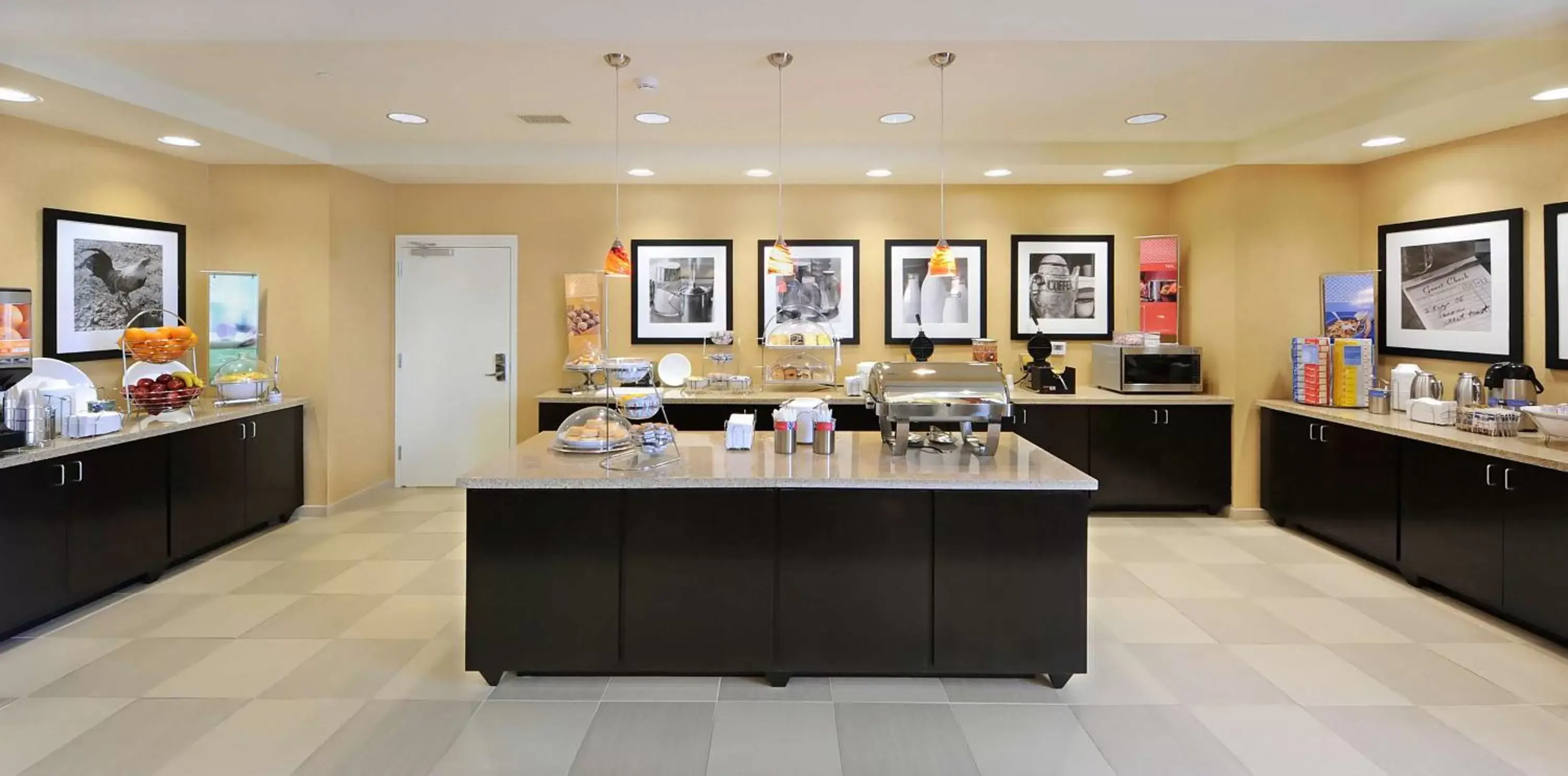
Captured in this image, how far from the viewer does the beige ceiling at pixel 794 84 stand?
10.2ft

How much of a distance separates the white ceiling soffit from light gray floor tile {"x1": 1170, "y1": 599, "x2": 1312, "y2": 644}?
2.55 metres

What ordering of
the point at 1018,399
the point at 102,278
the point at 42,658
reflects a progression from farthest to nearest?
1. the point at 1018,399
2. the point at 102,278
3. the point at 42,658

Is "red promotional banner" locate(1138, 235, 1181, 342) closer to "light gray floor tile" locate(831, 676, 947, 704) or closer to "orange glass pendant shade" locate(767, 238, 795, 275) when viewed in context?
"orange glass pendant shade" locate(767, 238, 795, 275)

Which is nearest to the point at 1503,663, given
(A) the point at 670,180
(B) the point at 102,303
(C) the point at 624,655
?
(C) the point at 624,655

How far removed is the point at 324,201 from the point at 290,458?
1.82 m

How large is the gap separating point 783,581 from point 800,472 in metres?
0.43

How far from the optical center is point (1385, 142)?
5.01 m

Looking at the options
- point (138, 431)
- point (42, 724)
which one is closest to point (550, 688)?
point (42, 724)

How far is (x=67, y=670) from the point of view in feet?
11.0

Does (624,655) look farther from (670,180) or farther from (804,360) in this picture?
(670,180)

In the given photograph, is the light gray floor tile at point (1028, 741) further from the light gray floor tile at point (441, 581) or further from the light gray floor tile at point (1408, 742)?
the light gray floor tile at point (441, 581)

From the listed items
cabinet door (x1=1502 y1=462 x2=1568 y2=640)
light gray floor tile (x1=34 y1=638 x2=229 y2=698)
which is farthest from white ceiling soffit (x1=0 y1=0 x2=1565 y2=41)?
light gray floor tile (x1=34 y1=638 x2=229 y2=698)

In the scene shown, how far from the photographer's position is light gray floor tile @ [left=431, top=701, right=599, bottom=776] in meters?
2.63

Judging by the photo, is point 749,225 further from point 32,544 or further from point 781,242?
point 32,544
